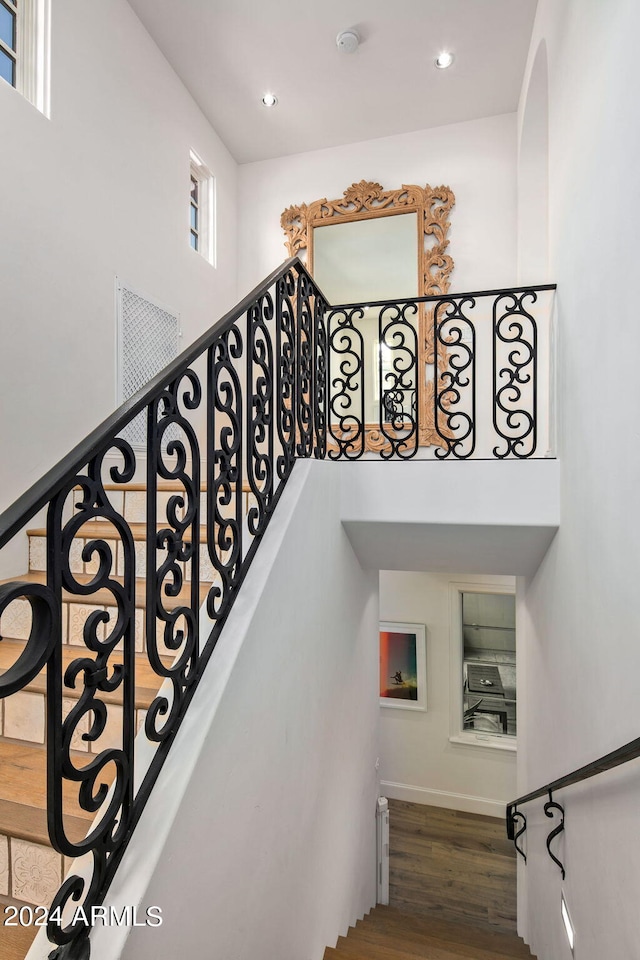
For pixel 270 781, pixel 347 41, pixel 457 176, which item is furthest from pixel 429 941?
pixel 347 41

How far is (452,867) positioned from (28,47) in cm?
646

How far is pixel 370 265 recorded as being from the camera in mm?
4535

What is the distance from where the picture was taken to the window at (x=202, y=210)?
4.30 meters

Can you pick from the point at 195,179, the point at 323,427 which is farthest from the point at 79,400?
the point at 195,179

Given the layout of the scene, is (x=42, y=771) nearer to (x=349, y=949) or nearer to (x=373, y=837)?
(x=349, y=949)

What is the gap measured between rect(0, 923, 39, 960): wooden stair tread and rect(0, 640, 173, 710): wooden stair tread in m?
0.49

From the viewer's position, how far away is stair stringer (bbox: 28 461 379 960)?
3.73 ft

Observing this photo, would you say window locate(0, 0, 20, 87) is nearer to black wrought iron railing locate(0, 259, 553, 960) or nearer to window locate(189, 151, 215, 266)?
window locate(189, 151, 215, 266)

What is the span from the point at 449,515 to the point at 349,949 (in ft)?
6.95

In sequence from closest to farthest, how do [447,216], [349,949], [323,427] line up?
[349,949]
[323,427]
[447,216]

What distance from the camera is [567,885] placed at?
2.10 meters

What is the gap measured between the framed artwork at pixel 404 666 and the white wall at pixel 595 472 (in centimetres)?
276

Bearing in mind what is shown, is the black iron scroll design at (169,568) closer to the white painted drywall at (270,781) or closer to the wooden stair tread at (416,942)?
the white painted drywall at (270,781)

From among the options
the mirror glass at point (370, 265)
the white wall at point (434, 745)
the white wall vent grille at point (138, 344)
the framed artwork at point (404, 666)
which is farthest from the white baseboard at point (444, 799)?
the white wall vent grille at point (138, 344)
